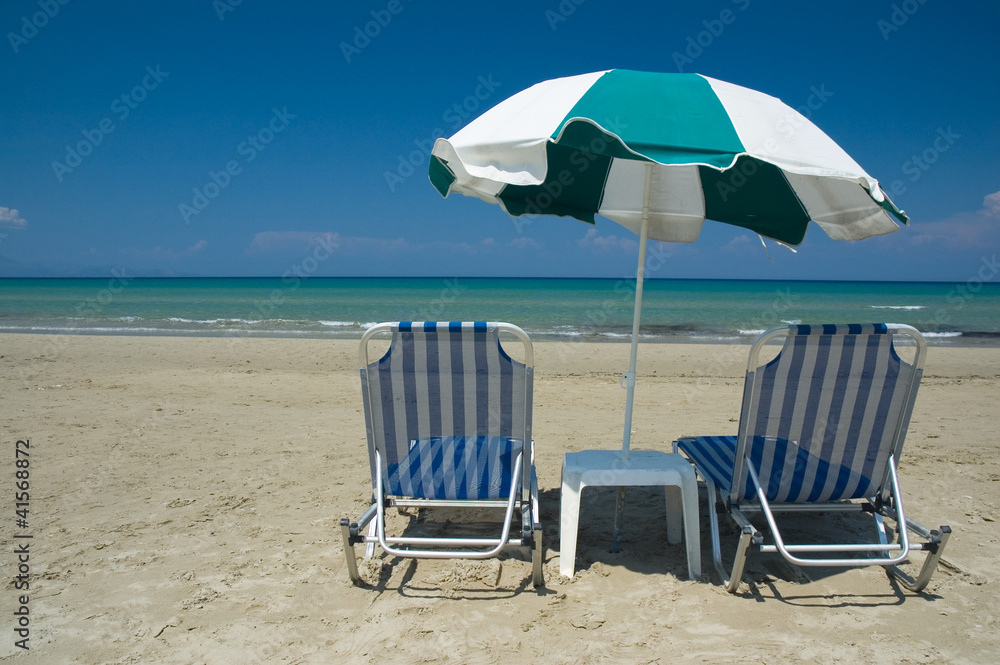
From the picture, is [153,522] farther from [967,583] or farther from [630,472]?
[967,583]

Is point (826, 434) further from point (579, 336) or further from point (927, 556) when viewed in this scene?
point (579, 336)

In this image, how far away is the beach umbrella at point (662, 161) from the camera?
219 cm

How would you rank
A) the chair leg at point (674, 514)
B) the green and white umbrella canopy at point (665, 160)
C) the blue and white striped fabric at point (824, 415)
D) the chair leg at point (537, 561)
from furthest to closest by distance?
1. the chair leg at point (674, 514)
2. the blue and white striped fabric at point (824, 415)
3. the chair leg at point (537, 561)
4. the green and white umbrella canopy at point (665, 160)

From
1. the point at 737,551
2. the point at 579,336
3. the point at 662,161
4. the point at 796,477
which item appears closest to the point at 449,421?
the point at 737,551

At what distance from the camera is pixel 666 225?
3783mm

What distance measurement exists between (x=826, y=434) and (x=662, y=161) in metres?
1.65

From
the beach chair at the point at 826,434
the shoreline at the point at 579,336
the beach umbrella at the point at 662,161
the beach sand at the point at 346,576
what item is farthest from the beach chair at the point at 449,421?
the shoreline at the point at 579,336

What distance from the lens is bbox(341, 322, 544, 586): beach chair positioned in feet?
9.14

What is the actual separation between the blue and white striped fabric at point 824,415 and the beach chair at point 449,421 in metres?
1.05

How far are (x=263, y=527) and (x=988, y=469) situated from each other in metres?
5.19

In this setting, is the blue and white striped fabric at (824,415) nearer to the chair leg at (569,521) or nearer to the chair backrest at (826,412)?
the chair backrest at (826,412)

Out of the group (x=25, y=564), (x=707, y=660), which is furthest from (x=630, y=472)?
(x=25, y=564)

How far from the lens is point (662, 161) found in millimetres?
2068

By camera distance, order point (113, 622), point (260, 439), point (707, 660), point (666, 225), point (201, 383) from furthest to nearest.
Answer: point (201, 383), point (260, 439), point (666, 225), point (113, 622), point (707, 660)
